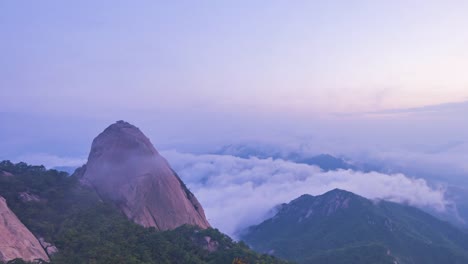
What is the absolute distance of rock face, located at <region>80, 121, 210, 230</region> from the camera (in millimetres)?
43750

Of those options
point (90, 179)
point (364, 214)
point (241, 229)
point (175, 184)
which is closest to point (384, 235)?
point (364, 214)

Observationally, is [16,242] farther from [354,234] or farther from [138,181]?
[354,234]

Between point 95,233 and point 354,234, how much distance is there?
9912 centimetres

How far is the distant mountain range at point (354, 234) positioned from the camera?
9311cm

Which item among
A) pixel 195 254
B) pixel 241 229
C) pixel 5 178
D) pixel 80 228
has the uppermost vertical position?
pixel 5 178

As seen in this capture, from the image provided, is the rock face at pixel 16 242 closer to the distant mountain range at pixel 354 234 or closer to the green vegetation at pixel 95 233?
the green vegetation at pixel 95 233

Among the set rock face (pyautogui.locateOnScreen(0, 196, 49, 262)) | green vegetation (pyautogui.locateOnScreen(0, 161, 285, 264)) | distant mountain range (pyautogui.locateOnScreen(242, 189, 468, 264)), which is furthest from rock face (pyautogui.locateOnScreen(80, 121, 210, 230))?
distant mountain range (pyautogui.locateOnScreen(242, 189, 468, 264))

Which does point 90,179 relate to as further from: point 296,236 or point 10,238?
point 296,236

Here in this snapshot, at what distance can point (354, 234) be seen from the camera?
115062mm

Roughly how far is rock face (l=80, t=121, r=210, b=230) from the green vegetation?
442 cm

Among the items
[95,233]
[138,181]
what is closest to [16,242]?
[95,233]

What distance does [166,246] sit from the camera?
29.5 meters

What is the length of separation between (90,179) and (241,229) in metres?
129

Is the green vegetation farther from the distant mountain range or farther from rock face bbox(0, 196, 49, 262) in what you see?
the distant mountain range
